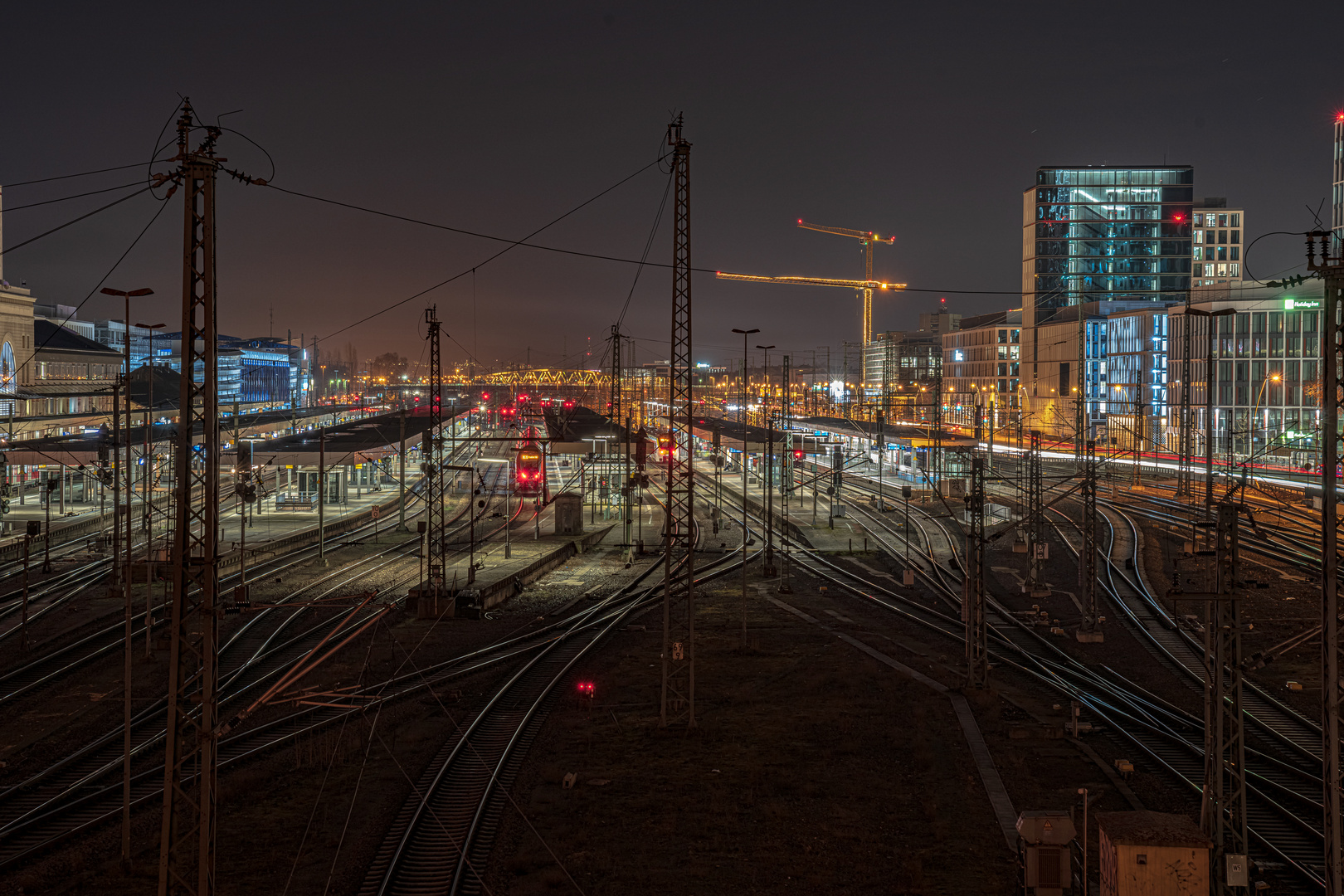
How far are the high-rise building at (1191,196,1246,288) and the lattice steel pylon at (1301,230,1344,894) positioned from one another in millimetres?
107425

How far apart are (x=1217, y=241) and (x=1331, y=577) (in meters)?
112

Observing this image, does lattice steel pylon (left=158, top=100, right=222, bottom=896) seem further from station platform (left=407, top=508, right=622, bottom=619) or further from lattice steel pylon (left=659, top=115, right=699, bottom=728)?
station platform (left=407, top=508, right=622, bottom=619)

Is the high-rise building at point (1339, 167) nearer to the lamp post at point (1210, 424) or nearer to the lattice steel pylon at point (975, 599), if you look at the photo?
the lamp post at point (1210, 424)

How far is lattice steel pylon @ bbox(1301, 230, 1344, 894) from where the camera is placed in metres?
6.98

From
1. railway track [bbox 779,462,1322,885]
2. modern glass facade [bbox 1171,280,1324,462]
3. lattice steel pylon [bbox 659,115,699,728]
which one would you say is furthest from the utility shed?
modern glass facade [bbox 1171,280,1324,462]

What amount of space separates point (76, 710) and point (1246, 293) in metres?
61.4

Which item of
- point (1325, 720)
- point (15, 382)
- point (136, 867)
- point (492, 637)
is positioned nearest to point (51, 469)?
point (15, 382)

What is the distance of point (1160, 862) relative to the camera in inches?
340

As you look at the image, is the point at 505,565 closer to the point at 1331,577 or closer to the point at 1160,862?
the point at 1160,862

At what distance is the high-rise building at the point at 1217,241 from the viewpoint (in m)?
103

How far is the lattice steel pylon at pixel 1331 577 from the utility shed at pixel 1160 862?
3.98ft

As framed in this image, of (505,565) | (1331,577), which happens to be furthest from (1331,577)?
(505,565)

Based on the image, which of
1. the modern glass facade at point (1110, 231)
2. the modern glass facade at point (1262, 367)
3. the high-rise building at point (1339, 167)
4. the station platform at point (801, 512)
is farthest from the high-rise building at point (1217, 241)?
the station platform at point (801, 512)

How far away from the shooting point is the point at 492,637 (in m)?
20.3
